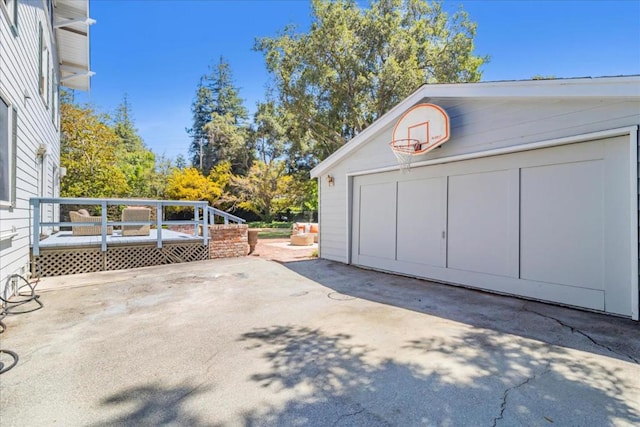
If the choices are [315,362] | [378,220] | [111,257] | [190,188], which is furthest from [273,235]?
[315,362]

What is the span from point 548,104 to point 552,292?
2819 mm

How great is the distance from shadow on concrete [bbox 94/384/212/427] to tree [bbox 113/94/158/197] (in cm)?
1974

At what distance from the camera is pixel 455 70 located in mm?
16094

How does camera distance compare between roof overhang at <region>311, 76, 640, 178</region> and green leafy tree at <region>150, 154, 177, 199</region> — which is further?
green leafy tree at <region>150, 154, 177, 199</region>

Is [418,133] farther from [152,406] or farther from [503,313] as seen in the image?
[152,406]

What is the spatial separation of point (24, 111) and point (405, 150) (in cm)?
705

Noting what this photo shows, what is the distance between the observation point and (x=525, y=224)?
525cm

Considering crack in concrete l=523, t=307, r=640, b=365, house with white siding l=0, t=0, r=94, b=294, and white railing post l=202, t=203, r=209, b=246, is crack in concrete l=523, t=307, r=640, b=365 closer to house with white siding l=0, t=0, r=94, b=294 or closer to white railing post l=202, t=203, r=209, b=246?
house with white siding l=0, t=0, r=94, b=294

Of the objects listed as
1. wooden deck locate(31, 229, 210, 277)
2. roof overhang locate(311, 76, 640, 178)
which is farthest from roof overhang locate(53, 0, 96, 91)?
roof overhang locate(311, 76, 640, 178)

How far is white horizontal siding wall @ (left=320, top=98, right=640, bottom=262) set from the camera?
14.5ft

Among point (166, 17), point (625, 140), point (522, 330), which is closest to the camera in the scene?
point (522, 330)

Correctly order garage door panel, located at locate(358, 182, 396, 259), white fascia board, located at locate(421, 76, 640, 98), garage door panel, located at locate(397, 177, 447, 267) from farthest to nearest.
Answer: garage door panel, located at locate(358, 182, 396, 259)
garage door panel, located at locate(397, 177, 447, 267)
white fascia board, located at locate(421, 76, 640, 98)

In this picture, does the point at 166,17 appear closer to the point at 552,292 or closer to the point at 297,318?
the point at 297,318

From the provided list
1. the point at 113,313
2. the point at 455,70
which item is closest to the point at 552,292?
the point at 113,313
